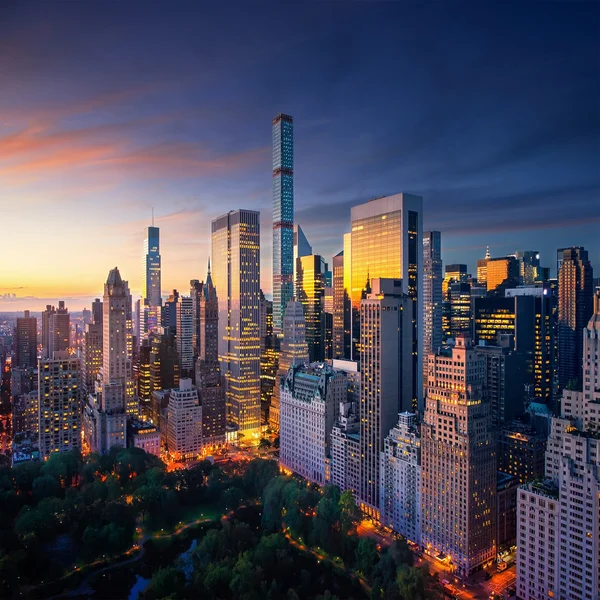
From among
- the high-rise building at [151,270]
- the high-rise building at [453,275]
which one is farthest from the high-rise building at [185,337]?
the high-rise building at [453,275]

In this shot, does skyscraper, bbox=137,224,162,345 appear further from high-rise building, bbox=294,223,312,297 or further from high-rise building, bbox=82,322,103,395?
high-rise building, bbox=82,322,103,395

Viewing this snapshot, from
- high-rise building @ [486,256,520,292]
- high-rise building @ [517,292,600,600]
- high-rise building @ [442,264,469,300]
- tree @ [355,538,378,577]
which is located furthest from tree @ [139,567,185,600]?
high-rise building @ [442,264,469,300]

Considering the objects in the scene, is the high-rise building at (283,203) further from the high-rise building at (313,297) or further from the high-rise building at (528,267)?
the high-rise building at (528,267)

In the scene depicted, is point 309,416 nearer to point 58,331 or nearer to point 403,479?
point 403,479

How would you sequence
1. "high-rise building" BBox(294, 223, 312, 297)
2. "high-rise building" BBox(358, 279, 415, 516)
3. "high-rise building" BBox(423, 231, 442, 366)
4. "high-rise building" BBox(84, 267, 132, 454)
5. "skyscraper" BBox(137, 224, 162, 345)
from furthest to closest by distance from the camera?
"skyscraper" BBox(137, 224, 162, 345) → "high-rise building" BBox(294, 223, 312, 297) → "high-rise building" BBox(423, 231, 442, 366) → "high-rise building" BBox(84, 267, 132, 454) → "high-rise building" BBox(358, 279, 415, 516)

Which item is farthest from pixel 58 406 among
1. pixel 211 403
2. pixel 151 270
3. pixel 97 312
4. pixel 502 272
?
pixel 151 270

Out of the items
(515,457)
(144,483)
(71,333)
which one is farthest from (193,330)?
(515,457)
